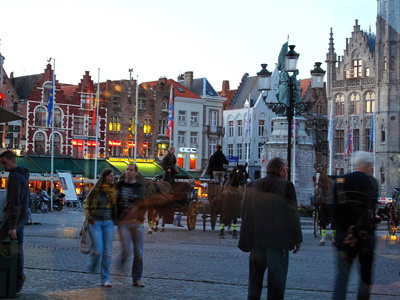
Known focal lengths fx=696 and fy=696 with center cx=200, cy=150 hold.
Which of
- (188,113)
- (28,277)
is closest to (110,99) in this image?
(188,113)

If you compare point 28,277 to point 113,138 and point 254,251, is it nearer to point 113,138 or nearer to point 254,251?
point 254,251

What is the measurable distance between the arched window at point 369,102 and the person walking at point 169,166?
146ft

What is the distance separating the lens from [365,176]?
300 inches

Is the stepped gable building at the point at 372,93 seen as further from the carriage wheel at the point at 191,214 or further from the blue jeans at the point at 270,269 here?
the blue jeans at the point at 270,269

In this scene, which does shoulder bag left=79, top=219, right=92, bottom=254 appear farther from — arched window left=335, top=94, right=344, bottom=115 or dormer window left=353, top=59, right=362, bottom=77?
arched window left=335, top=94, right=344, bottom=115

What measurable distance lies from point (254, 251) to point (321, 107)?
66.4m

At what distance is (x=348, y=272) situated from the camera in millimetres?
A: 7246

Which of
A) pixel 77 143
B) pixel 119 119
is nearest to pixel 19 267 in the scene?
pixel 77 143

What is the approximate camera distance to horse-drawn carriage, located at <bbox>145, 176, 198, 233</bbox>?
61.6 feet

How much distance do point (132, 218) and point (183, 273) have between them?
76.0 inches

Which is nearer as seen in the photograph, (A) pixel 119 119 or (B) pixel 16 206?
(B) pixel 16 206

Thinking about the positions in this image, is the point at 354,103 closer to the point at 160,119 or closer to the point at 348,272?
the point at 160,119

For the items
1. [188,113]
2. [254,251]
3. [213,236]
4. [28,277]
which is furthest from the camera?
[188,113]

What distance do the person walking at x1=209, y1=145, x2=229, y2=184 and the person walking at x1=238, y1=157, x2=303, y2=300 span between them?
1299 cm
